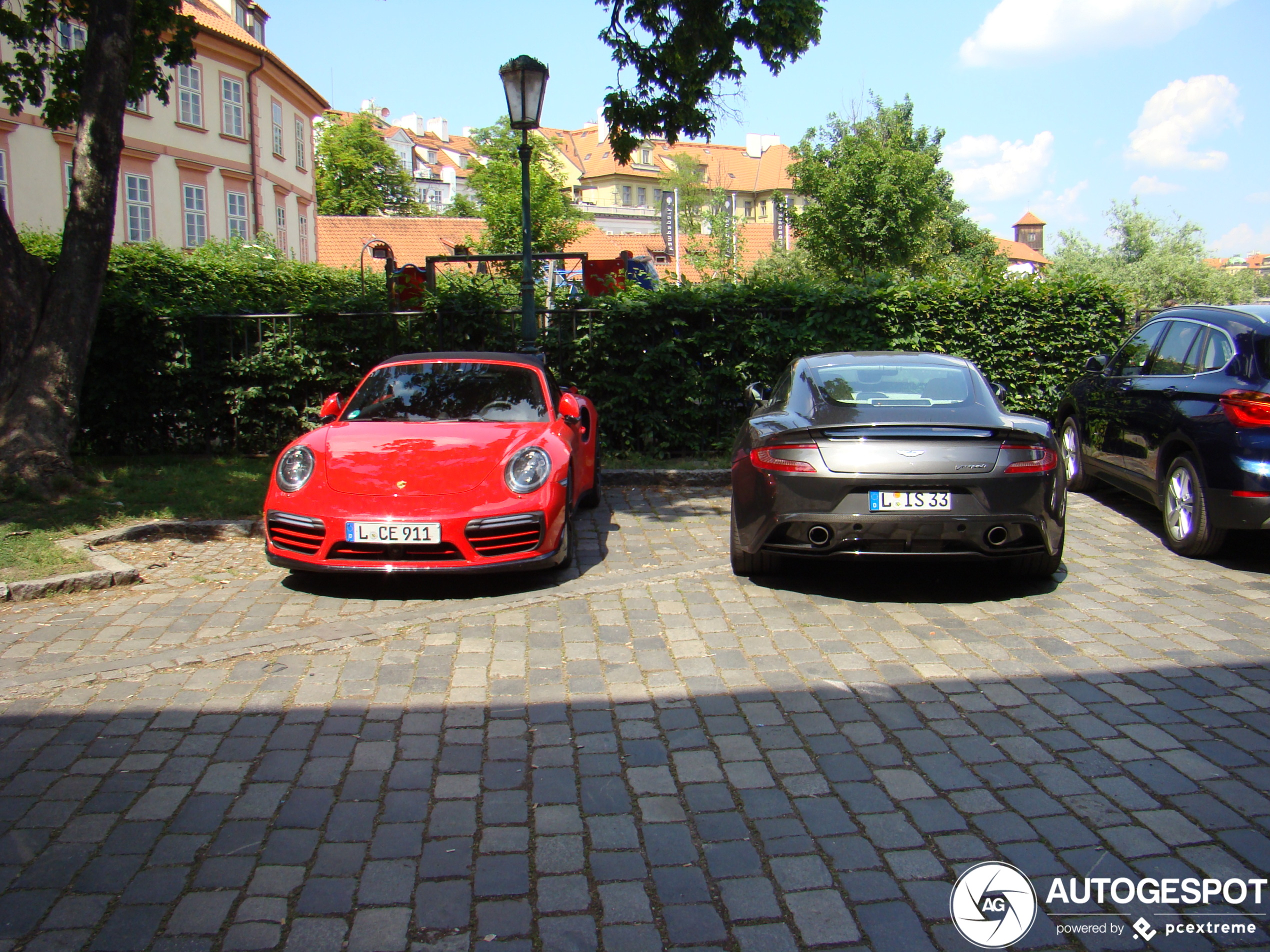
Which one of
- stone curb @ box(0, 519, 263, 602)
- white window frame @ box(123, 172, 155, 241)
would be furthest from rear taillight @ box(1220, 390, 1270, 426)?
white window frame @ box(123, 172, 155, 241)

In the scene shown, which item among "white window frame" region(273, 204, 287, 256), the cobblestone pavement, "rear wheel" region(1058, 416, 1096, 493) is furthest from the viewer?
"white window frame" region(273, 204, 287, 256)

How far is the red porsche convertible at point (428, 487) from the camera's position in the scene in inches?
228

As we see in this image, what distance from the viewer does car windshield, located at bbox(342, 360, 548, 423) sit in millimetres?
6996

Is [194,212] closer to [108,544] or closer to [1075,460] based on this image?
[108,544]

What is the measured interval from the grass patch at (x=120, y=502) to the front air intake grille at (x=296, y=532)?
1324 millimetres

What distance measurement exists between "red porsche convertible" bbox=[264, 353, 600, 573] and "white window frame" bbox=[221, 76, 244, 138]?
30450mm

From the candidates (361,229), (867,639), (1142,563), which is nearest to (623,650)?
(867,639)

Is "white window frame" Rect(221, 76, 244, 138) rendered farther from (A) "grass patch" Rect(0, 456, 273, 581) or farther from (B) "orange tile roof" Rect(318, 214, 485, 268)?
(A) "grass patch" Rect(0, 456, 273, 581)

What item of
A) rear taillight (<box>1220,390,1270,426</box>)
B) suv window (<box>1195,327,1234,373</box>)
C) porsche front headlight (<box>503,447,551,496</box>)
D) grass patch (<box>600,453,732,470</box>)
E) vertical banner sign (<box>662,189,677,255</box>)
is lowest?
grass patch (<box>600,453,732,470</box>)

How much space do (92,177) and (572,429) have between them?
5.12 m

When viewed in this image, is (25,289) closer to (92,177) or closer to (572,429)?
(92,177)

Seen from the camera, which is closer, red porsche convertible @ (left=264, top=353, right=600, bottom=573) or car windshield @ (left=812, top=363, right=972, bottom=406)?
red porsche convertible @ (left=264, top=353, right=600, bottom=573)

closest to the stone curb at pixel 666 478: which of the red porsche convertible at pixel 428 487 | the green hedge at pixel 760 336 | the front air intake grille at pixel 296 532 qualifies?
the green hedge at pixel 760 336

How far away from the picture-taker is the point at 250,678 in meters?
4.55
